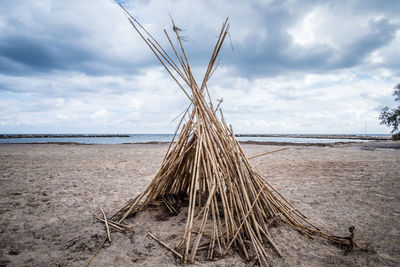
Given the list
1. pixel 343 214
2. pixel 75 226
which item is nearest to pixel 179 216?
pixel 75 226

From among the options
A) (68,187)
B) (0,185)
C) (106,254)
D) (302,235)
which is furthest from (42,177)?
(302,235)

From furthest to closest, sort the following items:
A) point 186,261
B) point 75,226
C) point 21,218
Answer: point 21,218 < point 75,226 < point 186,261

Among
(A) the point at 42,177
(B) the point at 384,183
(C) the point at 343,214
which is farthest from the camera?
(A) the point at 42,177

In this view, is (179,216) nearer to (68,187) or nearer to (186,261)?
(186,261)

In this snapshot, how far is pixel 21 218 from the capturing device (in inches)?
99.9

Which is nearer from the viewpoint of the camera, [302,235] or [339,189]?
[302,235]

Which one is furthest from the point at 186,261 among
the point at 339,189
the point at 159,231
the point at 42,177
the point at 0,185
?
the point at 42,177

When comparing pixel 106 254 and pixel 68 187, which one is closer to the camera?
pixel 106 254

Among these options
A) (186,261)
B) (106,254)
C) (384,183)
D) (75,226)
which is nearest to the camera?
(186,261)

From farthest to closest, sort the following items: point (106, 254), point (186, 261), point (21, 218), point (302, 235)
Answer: point (21, 218) < point (302, 235) < point (106, 254) < point (186, 261)

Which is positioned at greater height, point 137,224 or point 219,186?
point 219,186

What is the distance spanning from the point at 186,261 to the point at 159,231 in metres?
0.65

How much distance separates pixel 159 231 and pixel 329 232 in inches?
73.9

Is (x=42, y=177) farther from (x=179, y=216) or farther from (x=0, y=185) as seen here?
(x=179, y=216)
